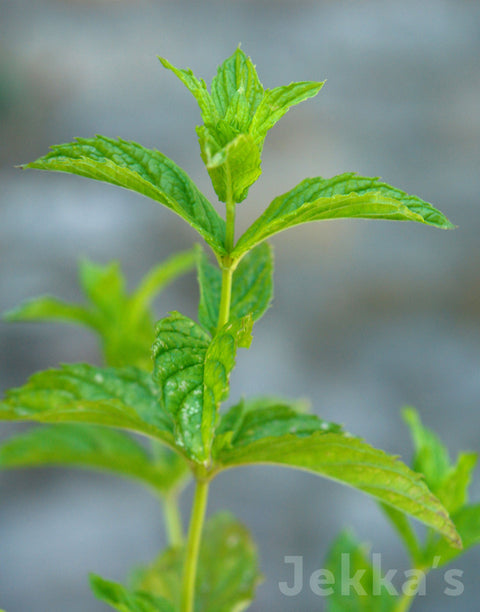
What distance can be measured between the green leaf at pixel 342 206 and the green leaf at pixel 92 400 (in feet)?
0.33

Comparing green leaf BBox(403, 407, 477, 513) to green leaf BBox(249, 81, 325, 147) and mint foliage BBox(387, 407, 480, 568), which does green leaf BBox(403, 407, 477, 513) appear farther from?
green leaf BBox(249, 81, 325, 147)

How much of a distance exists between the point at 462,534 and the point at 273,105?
0.90 feet

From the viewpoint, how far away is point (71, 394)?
383mm

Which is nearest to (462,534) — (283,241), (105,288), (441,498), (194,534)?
(441,498)

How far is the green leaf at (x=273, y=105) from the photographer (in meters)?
0.35

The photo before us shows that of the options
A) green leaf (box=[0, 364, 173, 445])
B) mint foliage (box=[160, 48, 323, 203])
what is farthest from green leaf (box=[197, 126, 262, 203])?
green leaf (box=[0, 364, 173, 445])

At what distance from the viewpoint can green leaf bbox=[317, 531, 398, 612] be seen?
0.52 meters

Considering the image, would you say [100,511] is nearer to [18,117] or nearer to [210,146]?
[18,117]

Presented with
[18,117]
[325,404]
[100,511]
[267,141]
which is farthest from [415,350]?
[18,117]

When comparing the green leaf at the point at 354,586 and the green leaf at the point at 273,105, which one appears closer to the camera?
the green leaf at the point at 273,105

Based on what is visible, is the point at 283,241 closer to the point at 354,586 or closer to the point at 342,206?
the point at 354,586

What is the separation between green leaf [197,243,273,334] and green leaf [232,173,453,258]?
0.05 metres

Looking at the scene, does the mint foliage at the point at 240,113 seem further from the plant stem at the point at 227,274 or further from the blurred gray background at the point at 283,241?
the blurred gray background at the point at 283,241

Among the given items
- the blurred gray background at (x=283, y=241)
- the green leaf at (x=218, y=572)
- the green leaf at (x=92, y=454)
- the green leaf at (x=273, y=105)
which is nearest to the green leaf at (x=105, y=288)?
the green leaf at (x=92, y=454)
